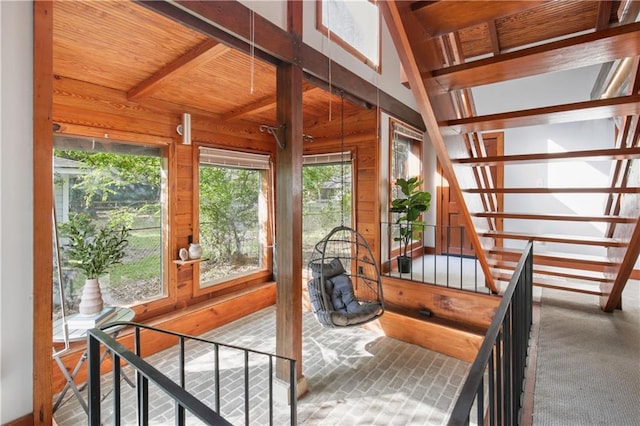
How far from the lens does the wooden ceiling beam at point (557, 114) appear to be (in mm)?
1420

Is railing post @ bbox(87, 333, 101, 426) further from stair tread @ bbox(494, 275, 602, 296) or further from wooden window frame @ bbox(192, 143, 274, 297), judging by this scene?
stair tread @ bbox(494, 275, 602, 296)

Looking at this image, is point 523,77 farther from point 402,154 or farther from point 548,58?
point 402,154

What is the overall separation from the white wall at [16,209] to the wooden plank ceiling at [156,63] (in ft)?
3.15

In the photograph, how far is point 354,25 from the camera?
3.56 meters

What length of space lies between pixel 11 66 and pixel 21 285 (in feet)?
2.84

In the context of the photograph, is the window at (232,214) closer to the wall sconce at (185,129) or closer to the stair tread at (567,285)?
the wall sconce at (185,129)

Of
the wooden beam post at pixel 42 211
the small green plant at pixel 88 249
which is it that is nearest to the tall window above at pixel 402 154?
the small green plant at pixel 88 249

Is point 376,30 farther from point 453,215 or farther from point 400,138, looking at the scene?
point 453,215

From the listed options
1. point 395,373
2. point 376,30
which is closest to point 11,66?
point 395,373

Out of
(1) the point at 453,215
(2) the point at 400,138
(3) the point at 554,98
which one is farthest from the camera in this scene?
(1) the point at 453,215

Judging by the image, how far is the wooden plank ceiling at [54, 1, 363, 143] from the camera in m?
2.06

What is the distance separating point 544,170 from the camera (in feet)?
15.1

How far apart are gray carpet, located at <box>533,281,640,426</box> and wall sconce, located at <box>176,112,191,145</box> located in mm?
3847

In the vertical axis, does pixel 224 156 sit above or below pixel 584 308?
above
